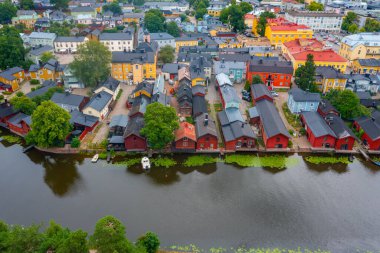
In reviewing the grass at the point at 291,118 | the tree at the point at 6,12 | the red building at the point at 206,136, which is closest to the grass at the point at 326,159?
the grass at the point at 291,118

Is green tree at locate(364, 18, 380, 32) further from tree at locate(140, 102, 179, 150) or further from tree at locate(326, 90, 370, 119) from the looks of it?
tree at locate(140, 102, 179, 150)

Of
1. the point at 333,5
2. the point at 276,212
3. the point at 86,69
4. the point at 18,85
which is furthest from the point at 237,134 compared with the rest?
the point at 333,5

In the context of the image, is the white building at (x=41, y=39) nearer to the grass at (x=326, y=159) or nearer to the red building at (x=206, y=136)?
the red building at (x=206, y=136)

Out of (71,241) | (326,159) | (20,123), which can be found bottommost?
(20,123)

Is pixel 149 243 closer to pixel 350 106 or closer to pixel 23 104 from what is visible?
pixel 23 104

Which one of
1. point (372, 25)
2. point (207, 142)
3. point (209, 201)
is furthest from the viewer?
point (372, 25)

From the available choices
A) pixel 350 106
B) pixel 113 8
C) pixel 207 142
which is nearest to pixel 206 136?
pixel 207 142

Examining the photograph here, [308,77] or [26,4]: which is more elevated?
[26,4]
